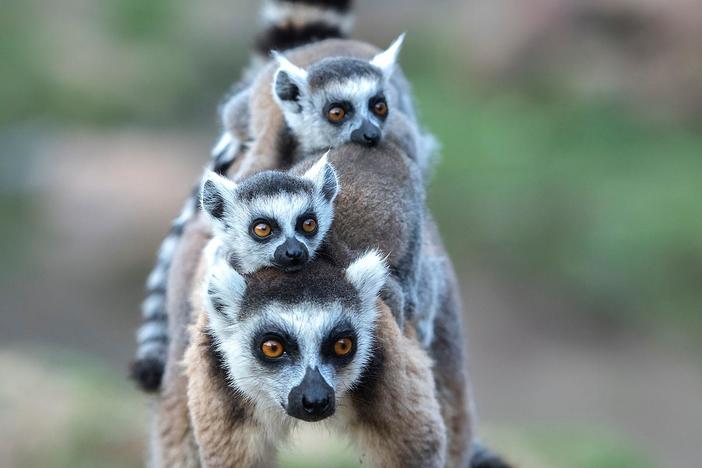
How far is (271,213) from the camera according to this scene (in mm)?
4301

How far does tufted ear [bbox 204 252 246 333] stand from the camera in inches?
156

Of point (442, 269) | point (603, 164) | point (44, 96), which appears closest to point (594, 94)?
point (603, 164)

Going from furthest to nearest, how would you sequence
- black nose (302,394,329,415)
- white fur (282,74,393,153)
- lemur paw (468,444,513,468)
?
lemur paw (468,444,513,468)
white fur (282,74,393,153)
black nose (302,394,329,415)

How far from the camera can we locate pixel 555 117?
15984mm

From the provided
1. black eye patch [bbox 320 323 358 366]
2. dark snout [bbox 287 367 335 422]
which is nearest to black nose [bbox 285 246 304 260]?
black eye patch [bbox 320 323 358 366]

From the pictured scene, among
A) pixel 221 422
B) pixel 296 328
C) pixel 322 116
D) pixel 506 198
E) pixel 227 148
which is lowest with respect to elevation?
pixel 221 422

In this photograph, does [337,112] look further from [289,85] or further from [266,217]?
[266,217]

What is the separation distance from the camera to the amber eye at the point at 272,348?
3926 millimetres

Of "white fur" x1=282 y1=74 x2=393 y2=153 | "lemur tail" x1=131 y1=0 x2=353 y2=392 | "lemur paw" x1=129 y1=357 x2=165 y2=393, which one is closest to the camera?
"white fur" x1=282 y1=74 x2=393 y2=153

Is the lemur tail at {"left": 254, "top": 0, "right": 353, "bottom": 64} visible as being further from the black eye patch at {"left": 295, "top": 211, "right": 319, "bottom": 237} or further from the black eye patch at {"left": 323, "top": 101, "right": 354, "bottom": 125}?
the black eye patch at {"left": 295, "top": 211, "right": 319, "bottom": 237}

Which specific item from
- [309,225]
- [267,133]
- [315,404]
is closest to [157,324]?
[267,133]

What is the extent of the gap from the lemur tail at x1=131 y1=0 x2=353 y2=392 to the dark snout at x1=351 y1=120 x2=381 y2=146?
37.7 inches

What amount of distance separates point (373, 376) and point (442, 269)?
4.09ft

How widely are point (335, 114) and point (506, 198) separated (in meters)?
9.44
